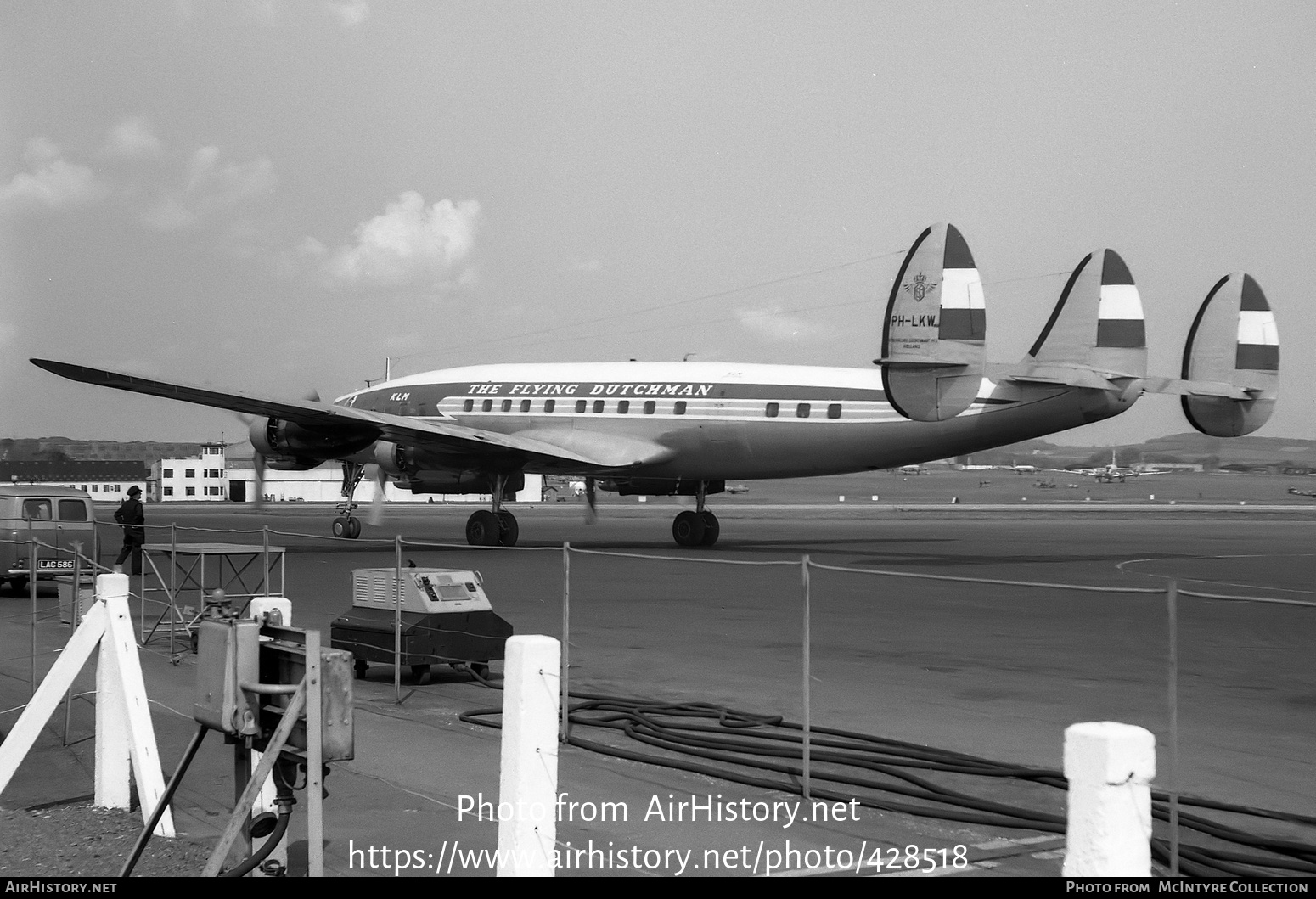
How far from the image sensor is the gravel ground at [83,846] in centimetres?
623

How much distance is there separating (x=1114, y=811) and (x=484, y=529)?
26176 mm

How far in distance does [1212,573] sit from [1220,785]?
57.4 ft

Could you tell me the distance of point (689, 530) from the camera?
29688mm

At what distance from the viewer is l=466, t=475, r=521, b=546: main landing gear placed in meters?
28.7

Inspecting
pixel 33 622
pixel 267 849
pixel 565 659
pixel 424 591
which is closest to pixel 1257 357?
pixel 424 591

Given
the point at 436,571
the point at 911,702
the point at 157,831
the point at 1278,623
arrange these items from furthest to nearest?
the point at 1278,623 → the point at 436,571 → the point at 911,702 → the point at 157,831

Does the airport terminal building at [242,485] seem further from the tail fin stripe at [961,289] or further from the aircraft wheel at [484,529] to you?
the tail fin stripe at [961,289]

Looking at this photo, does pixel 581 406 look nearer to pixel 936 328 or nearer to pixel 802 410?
pixel 802 410

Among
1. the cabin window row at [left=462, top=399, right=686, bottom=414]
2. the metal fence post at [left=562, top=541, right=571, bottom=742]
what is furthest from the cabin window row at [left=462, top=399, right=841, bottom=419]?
the metal fence post at [left=562, top=541, right=571, bottom=742]

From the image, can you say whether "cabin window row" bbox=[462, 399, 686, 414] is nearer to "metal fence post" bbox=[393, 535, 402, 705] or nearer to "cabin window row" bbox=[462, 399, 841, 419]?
"cabin window row" bbox=[462, 399, 841, 419]

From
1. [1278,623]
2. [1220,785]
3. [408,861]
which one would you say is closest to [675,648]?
[1220,785]

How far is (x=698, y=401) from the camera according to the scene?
92.9ft

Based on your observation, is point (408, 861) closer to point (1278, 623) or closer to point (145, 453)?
point (1278, 623)
